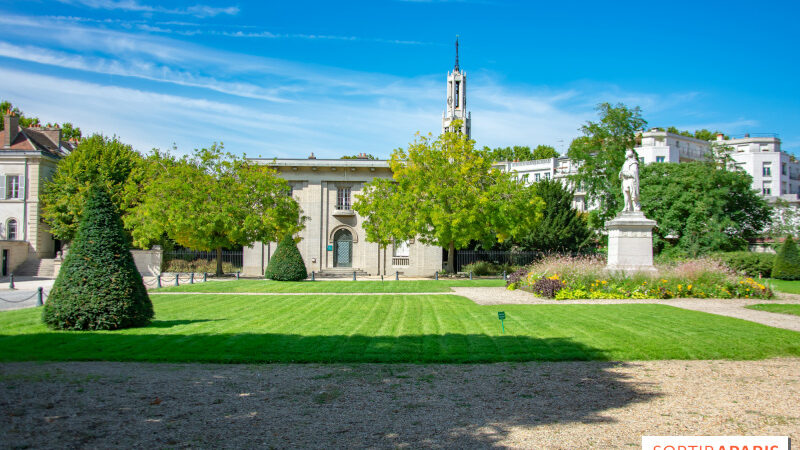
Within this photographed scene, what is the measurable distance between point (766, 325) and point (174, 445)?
42.2ft

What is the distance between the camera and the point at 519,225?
33250 mm

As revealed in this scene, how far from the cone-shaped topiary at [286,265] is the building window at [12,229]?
87.9ft

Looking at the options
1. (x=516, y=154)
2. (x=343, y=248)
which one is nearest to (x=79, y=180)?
(x=343, y=248)

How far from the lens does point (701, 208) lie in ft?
129

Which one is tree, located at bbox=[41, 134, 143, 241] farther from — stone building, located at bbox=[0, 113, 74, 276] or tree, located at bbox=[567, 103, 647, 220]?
tree, located at bbox=[567, 103, 647, 220]

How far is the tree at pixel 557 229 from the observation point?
4162 centimetres

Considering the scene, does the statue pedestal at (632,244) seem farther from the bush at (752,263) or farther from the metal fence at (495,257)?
the metal fence at (495,257)

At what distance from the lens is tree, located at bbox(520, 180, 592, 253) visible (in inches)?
1639

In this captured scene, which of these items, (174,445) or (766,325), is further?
(766,325)

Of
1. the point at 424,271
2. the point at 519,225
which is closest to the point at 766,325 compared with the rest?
the point at 519,225

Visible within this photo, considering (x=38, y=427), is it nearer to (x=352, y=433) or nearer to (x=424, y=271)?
(x=352, y=433)

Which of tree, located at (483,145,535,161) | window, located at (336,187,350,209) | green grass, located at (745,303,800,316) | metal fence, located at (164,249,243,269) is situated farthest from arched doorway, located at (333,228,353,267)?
tree, located at (483,145,535,161)

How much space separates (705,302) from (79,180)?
4213cm

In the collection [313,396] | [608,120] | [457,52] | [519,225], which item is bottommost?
[313,396]
